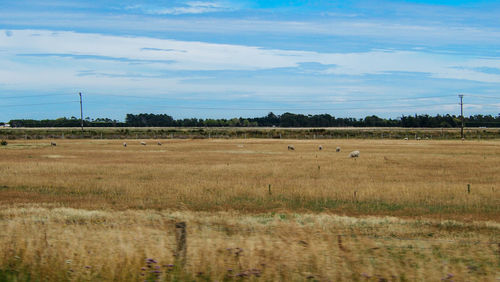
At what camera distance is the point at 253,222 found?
16453 millimetres

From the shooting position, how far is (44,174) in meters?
36.1

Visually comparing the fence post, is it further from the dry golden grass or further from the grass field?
the dry golden grass

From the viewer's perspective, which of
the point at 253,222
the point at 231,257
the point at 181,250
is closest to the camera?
the point at 181,250

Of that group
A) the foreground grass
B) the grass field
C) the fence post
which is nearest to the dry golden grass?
the grass field

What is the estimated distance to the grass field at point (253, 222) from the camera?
8.94 meters

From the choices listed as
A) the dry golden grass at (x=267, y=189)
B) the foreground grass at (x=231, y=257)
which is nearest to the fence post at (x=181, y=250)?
the foreground grass at (x=231, y=257)

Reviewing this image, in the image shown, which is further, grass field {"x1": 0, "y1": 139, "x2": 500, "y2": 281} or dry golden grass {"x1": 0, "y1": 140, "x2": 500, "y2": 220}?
dry golden grass {"x1": 0, "y1": 140, "x2": 500, "y2": 220}

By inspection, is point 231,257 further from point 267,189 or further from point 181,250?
point 267,189

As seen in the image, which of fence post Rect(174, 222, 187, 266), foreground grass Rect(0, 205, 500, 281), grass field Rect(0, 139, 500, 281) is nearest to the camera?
foreground grass Rect(0, 205, 500, 281)

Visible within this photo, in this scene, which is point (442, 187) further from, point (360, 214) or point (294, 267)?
point (294, 267)

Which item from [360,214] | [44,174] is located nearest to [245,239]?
[360,214]

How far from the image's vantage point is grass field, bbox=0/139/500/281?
29.3 feet

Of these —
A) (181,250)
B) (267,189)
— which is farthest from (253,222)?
(267,189)

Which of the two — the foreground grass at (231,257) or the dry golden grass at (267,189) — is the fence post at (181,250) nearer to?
the foreground grass at (231,257)
